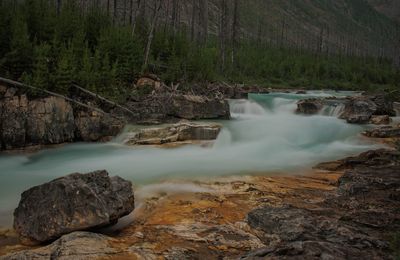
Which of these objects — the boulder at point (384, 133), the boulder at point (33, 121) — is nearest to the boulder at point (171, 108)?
the boulder at point (33, 121)

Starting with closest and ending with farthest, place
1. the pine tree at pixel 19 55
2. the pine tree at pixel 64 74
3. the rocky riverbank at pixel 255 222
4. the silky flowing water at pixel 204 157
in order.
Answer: the rocky riverbank at pixel 255 222, the silky flowing water at pixel 204 157, the pine tree at pixel 19 55, the pine tree at pixel 64 74

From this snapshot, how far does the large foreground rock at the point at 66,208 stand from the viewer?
7.59 m

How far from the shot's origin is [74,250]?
21.6 ft

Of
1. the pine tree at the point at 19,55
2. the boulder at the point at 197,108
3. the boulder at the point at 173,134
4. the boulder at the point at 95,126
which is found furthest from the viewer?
the boulder at the point at 197,108

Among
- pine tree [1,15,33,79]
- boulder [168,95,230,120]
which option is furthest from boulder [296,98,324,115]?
pine tree [1,15,33,79]

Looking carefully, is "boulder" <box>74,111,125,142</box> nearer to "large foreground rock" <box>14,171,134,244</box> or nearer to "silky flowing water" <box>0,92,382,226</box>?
"silky flowing water" <box>0,92,382,226</box>

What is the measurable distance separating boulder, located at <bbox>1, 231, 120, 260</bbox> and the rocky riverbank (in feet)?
0.06

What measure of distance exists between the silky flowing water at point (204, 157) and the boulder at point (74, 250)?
2.44 m

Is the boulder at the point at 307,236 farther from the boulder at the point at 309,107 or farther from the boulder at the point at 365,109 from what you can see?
the boulder at the point at 309,107

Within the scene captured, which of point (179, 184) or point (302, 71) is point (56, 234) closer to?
point (179, 184)

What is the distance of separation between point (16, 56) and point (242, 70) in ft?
115

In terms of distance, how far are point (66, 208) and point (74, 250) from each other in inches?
54.8

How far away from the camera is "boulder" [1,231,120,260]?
6437 mm

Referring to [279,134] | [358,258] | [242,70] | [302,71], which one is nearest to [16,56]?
[279,134]
